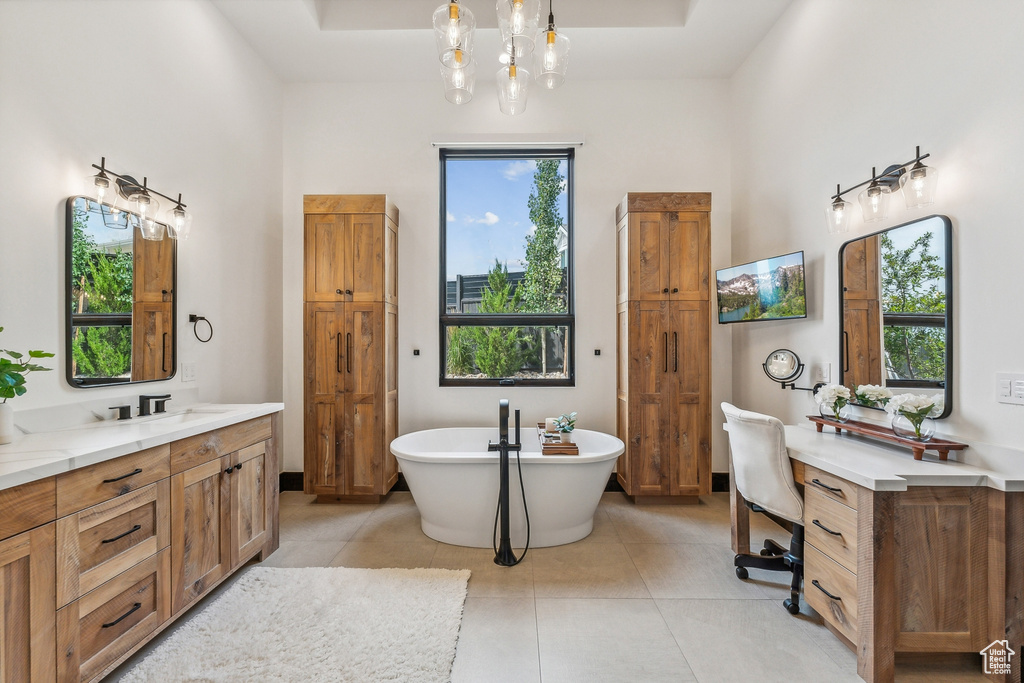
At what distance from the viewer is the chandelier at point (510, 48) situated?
6.16 ft

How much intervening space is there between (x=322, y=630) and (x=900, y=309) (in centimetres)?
301

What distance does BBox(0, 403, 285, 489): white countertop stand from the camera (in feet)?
4.47

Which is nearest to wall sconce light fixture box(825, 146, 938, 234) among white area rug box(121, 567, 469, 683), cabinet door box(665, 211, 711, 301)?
cabinet door box(665, 211, 711, 301)

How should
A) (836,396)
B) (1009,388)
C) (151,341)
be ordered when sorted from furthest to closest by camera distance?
1. (151,341)
2. (836,396)
3. (1009,388)

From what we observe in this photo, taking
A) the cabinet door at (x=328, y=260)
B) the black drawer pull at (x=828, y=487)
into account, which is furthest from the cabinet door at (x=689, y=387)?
the cabinet door at (x=328, y=260)

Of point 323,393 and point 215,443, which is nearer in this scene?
point 215,443

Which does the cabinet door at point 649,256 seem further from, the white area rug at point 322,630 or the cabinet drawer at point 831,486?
the white area rug at point 322,630

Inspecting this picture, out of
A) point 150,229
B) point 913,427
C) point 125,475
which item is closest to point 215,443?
point 125,475

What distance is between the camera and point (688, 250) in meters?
3.52

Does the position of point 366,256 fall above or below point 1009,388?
above

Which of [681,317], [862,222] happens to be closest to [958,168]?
[862,222]

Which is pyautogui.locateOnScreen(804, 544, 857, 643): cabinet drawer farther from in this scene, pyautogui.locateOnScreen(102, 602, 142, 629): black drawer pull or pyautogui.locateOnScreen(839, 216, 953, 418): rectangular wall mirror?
pyautogui.locateOnScreen(102, 602, 142, 629): black drawer pull

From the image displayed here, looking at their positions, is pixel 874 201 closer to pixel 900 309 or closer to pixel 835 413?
pixel 900 309

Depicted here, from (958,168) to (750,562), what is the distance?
2030 mm
